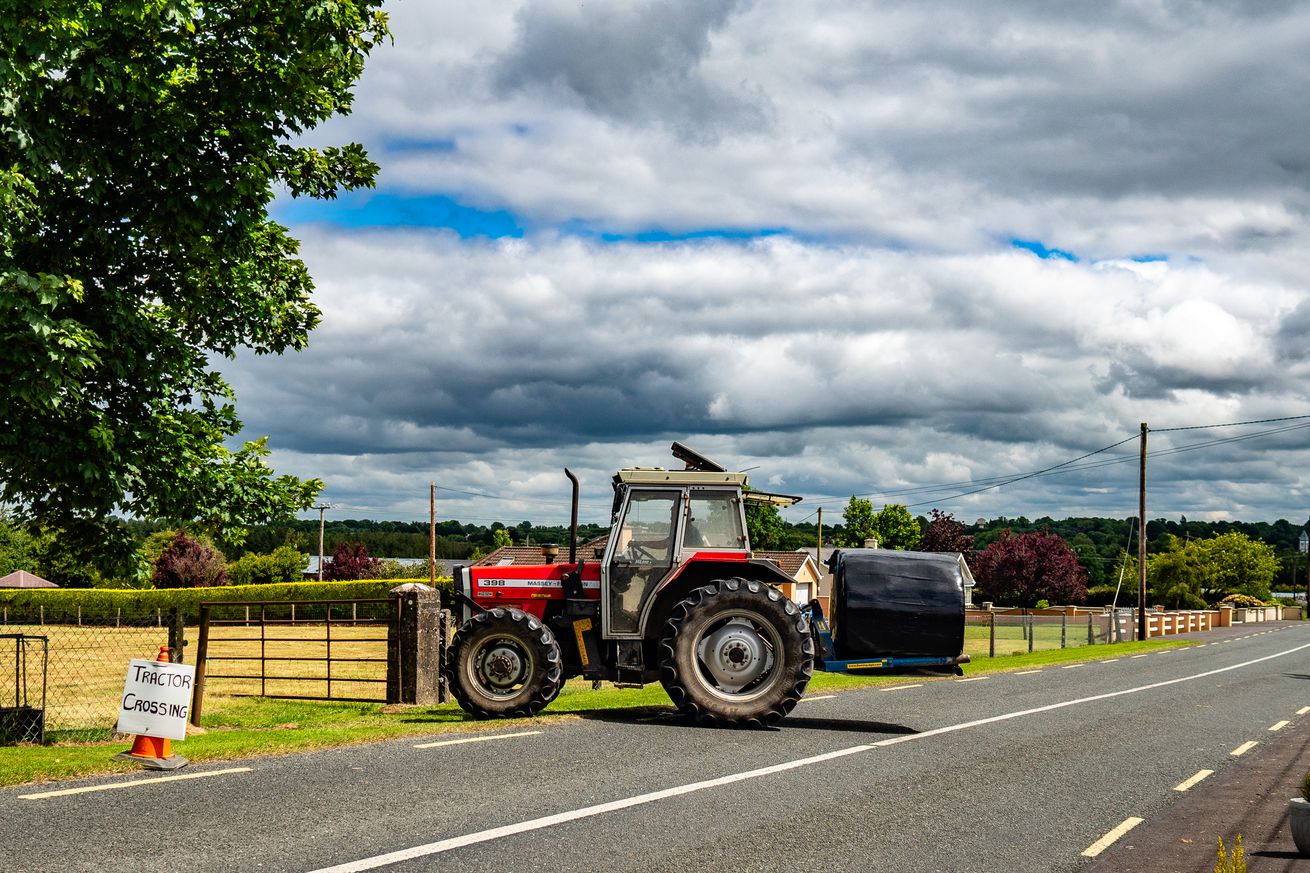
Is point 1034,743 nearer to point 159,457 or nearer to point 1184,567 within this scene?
point 159,457

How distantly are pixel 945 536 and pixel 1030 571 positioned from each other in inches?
398

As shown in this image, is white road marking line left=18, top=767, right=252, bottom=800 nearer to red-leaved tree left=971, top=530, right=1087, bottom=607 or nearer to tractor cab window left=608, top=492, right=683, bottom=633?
tractor cab window left=608, top=492, right=683, bottom=633

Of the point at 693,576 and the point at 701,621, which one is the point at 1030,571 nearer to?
the point at 693,576

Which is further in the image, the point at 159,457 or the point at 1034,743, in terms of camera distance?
the point at 159,457

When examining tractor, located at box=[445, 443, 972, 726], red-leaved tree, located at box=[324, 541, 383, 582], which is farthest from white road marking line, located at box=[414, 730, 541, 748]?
red-leaved tree, located at box=[324, 541, 383, 582]

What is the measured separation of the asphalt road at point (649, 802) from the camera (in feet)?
22.5

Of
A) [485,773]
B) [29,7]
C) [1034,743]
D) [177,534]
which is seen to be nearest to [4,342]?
[29,7]

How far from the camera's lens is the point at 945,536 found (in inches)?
4060

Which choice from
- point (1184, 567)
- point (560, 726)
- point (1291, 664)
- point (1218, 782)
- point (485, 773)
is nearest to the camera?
point (485, 773)

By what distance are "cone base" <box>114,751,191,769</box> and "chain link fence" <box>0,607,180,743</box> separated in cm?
287

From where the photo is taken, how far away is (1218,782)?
35.6 feet

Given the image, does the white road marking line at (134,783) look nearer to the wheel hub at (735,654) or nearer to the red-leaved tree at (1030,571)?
the wheel hub at (735,654)

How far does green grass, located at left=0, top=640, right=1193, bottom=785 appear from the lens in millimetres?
9969

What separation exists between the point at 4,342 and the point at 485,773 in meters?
6.75
